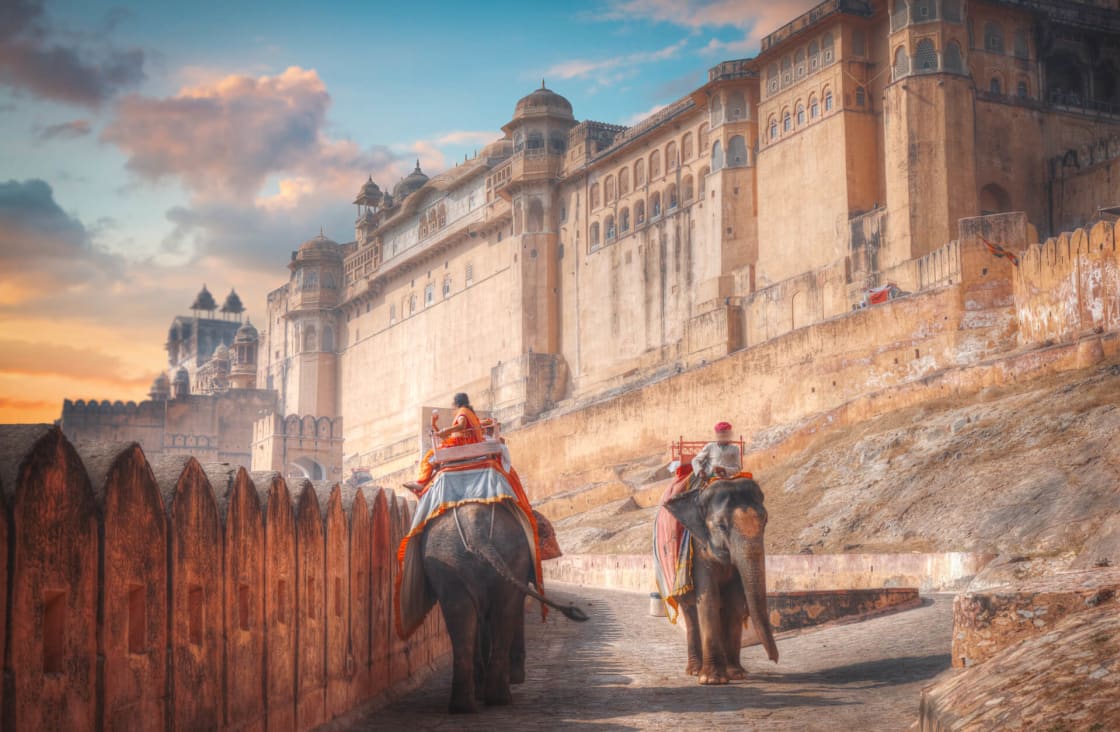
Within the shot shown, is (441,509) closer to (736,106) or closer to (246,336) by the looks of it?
(736,106)

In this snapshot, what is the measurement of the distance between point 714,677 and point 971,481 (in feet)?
42.1

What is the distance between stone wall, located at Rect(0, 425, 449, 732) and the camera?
15.4ft

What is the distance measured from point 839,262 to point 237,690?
3023 cm

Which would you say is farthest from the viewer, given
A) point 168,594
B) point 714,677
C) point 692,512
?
point 692,512

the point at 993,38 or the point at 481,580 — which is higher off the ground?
the point at 993,38

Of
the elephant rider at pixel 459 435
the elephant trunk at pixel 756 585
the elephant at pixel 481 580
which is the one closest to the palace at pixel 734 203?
the elephant trunk at pixel 756 585

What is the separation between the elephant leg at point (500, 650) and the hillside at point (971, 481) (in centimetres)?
809

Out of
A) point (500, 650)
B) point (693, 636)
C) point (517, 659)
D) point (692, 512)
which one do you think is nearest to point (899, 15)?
point (692, 512)

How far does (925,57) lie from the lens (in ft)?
115

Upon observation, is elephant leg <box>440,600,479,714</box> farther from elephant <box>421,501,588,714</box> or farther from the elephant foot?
the elephant foot

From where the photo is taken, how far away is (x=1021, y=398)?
25.1m

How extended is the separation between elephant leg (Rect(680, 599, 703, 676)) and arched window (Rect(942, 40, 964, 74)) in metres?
26.7

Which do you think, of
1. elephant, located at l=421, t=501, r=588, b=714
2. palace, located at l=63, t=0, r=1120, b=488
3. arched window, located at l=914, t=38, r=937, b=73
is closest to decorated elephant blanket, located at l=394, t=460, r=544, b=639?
elephant, located at l=421, t=501, r=588, b=714

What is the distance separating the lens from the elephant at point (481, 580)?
29.5 ft
